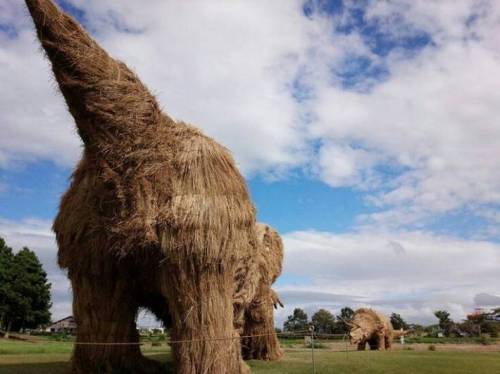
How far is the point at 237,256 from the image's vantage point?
846cm

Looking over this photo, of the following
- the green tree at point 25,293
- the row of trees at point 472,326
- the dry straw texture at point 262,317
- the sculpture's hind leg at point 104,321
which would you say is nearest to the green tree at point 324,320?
the row of trees at point 472,326

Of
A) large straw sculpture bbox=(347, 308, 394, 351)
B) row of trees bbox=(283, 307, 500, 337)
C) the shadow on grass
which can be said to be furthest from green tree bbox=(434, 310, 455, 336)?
the shadow on grass

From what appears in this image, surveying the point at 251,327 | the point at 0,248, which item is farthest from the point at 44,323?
the point at 251,327

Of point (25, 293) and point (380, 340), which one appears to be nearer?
point (380, 340)

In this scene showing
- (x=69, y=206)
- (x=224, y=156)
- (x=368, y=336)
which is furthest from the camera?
(x=368, y=336)

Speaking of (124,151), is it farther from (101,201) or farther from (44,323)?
(44,323)

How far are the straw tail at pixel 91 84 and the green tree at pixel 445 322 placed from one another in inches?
1894

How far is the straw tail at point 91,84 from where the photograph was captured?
7.21 metres

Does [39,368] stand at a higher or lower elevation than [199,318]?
lower

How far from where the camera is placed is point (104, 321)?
9391 mm

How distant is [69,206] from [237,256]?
A: 11.3 ft

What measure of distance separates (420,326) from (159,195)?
168 feet

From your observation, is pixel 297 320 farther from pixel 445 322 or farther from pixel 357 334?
pixel 357 334

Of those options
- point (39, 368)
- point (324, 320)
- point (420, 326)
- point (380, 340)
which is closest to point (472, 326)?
point (420, 326)
